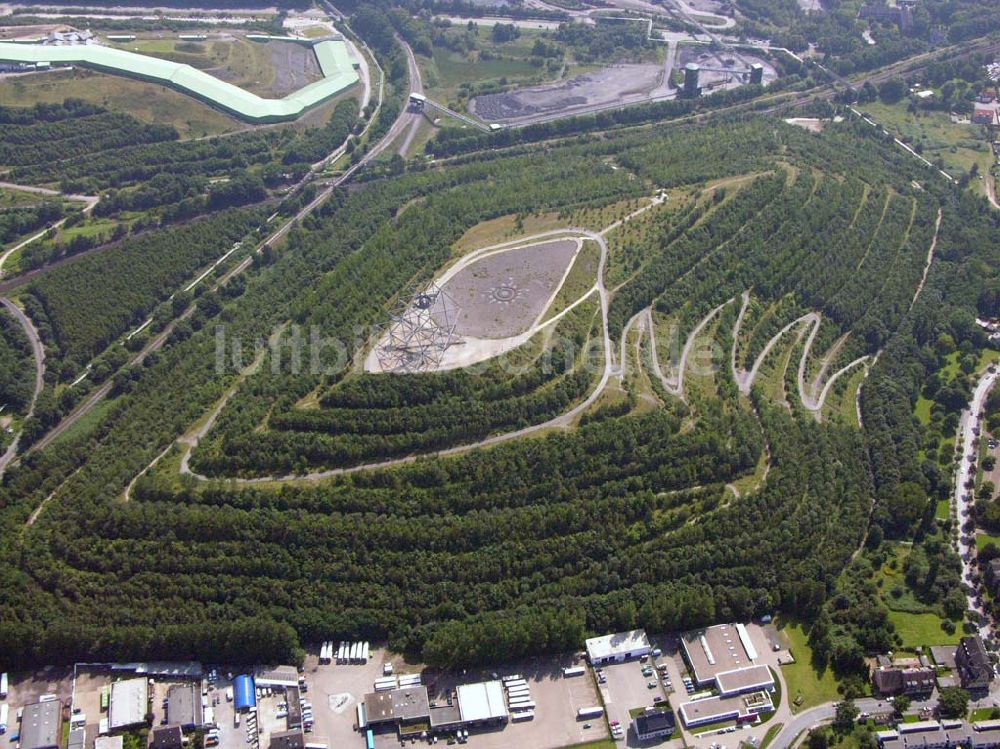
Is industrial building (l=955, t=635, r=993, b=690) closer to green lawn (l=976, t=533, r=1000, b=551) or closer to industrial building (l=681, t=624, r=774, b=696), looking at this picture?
green lawn (l=976, t=533, r=1000, b=551)

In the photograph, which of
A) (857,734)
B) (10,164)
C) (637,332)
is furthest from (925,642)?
(10,164)

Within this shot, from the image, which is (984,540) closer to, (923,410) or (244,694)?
(923,410)

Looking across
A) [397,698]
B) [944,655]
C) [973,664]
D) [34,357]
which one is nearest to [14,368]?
[34,357]

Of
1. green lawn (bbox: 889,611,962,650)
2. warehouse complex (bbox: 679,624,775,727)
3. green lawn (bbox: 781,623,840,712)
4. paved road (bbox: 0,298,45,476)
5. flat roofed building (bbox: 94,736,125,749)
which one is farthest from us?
paved road (bbox: 0,298,45,476)

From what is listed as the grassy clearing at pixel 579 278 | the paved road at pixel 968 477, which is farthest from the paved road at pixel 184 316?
the paved road at pixel 968 477

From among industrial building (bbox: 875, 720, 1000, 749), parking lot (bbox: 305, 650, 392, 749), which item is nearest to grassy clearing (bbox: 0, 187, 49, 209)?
parking lot (bbox: 305, 650, 392, 749)

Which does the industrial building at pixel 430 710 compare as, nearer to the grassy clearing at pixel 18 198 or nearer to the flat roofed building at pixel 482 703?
the flat roofed building at pixel 482 703
